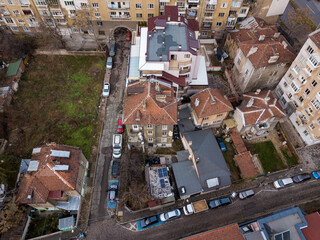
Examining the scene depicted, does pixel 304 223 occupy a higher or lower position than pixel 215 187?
lower

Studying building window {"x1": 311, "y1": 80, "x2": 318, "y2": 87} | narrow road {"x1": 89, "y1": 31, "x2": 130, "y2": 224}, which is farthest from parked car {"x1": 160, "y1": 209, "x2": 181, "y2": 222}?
building window {"x1": 311, "y1": 80, "x2": 318, "y2": 87}

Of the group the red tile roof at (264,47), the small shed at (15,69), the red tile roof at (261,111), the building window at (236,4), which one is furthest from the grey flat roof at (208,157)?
the small shed at (15,69)

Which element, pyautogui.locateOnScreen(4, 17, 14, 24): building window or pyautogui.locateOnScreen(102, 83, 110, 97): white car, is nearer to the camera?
pyautogui.locateOnScreen(102, 83, 110, 97): white car

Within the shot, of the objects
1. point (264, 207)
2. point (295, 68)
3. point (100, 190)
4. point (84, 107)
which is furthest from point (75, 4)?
point (264, 207)

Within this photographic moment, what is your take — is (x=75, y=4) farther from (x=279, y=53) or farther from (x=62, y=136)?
(x=279, y=53)

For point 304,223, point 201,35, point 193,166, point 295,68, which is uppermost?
point 201,35

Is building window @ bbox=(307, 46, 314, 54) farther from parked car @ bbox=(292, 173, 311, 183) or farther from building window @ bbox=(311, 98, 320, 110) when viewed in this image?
Result: parked car @ bbox=(292, 173, 311, 183)

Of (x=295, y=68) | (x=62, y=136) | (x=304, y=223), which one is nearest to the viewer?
(x=304, y=223)
